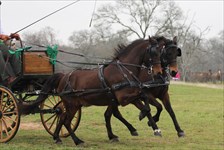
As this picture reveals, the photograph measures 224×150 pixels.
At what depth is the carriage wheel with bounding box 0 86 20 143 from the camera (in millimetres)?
8881

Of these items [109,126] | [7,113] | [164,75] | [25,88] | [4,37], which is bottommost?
[109,126]

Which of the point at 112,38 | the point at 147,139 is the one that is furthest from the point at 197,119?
the point at 112,38

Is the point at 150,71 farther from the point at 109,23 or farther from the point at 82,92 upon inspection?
the point at 109,23

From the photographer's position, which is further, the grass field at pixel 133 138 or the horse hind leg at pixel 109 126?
the horse hind leg at pixel 109 126

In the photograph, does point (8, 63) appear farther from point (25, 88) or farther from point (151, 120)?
point (151, 120)

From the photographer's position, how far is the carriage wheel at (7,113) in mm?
8881

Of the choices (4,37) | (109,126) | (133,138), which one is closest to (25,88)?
(4,37)

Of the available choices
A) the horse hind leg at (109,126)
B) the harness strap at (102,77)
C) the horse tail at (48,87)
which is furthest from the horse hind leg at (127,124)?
the horse tail at (48,87)

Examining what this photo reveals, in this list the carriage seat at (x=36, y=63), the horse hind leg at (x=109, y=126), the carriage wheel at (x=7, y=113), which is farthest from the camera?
the horse hind leg at (x=109, y=126)

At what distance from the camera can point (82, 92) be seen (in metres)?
9.04

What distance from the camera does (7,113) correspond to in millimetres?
9219

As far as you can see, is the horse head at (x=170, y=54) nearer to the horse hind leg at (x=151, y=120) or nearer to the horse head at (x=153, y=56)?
the horse head at (x=153, y=56)

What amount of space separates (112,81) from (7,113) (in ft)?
8.34

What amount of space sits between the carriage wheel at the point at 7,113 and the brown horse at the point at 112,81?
1.94ft
